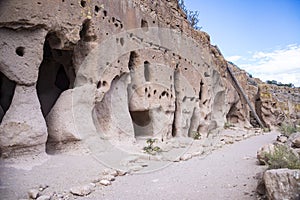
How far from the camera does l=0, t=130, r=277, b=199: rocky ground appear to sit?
13.0 feet

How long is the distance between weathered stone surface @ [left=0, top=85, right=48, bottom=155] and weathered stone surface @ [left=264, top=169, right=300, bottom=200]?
406 cm

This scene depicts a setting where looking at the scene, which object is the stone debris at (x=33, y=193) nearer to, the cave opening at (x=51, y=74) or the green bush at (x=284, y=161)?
the cave opening at (x=51, y=74)

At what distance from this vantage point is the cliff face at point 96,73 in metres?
4.89

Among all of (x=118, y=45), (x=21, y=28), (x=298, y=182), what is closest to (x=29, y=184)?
(x=21, y=28)

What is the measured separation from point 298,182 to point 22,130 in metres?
4.43

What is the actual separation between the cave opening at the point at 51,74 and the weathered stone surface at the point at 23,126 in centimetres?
189

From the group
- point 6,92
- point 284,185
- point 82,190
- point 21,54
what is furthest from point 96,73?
point 284,185

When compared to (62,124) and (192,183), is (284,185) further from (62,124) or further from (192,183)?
(62,124)

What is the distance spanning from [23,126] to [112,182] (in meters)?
1.96

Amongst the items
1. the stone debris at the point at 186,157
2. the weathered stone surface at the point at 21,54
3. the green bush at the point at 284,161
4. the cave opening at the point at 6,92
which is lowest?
the stone debris at the point at 186,157

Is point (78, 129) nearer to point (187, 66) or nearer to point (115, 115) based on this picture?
point (115, 115)

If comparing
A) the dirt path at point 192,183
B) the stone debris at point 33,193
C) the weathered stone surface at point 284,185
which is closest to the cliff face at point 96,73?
the stone debris at point 33,193

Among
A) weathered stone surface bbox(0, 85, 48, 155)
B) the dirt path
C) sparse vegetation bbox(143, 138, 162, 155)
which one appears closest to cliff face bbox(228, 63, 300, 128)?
sparse vegetation bbox(143, 138, 162, 155)

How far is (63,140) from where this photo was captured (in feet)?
18.7
